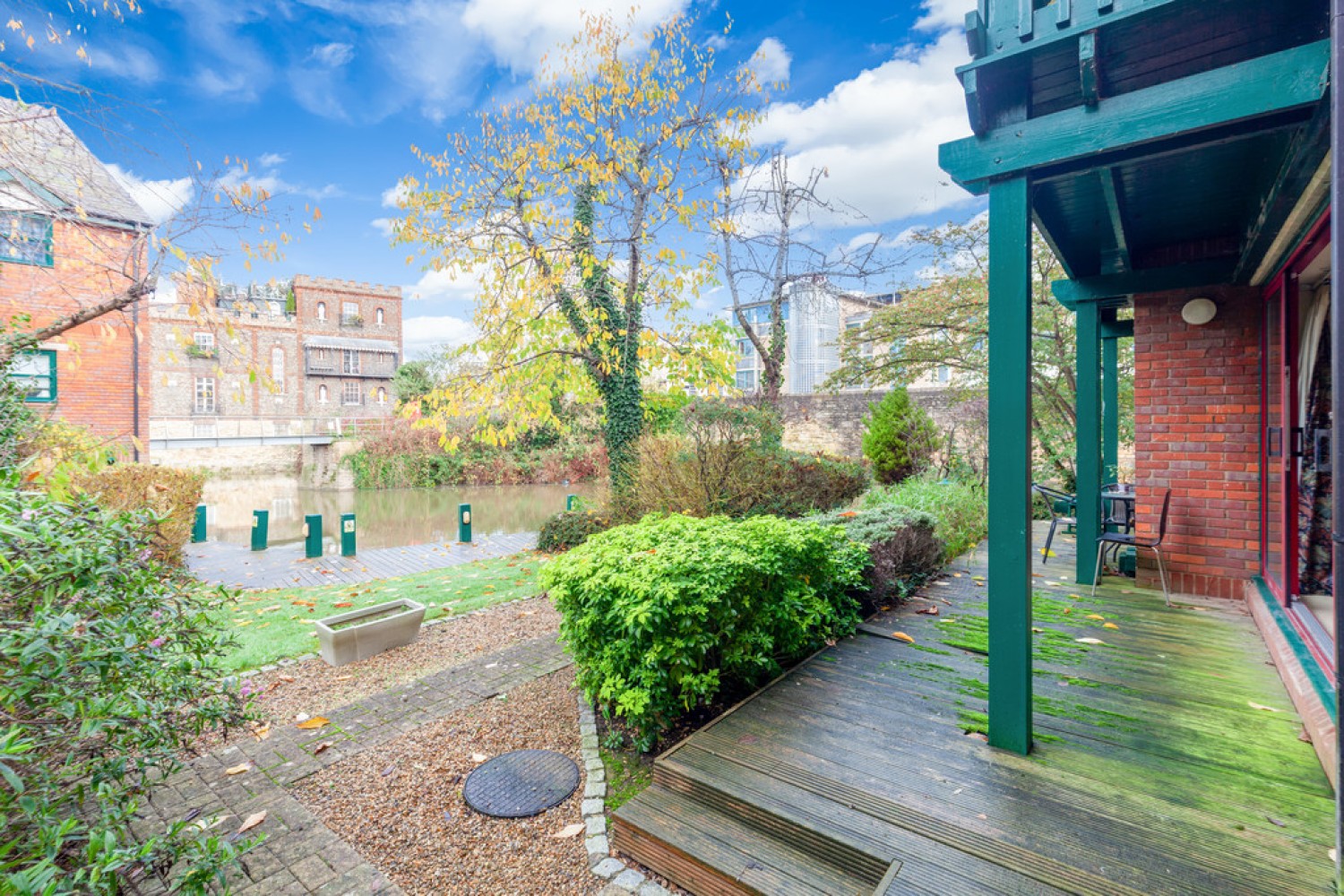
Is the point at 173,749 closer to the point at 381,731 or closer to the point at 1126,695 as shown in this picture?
the point at 381,731

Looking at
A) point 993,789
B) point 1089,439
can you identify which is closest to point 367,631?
point 993,789

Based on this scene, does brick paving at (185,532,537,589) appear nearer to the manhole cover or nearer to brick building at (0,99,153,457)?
brick building at (0,99,153,457)

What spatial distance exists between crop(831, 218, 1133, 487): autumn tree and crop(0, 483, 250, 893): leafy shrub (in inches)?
391

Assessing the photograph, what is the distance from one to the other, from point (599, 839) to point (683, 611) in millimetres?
1007

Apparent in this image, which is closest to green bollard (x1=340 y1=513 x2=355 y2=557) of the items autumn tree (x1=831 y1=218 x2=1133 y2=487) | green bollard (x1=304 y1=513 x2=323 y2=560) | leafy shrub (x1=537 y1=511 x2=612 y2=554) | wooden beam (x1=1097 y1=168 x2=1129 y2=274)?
green bollard (x1=304 y1=513 x2=323 y2=560)

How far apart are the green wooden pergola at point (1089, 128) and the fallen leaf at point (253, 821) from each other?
3245mm

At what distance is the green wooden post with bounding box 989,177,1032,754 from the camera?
2574mm

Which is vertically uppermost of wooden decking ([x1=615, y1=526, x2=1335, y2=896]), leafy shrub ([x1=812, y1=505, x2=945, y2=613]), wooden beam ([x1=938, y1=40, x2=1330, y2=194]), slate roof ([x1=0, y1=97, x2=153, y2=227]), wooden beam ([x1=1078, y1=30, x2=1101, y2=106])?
slate roof ([x1=0, y1=97, x2=153, y2=227])

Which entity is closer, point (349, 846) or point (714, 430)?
point (349, 846)

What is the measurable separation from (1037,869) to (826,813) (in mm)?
681

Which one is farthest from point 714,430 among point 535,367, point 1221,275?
point 1221,275

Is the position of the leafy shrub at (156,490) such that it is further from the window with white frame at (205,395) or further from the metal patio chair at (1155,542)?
the window with white frame at (205,395)

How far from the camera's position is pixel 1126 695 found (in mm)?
3174

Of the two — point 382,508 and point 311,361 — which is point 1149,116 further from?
point 311,361
